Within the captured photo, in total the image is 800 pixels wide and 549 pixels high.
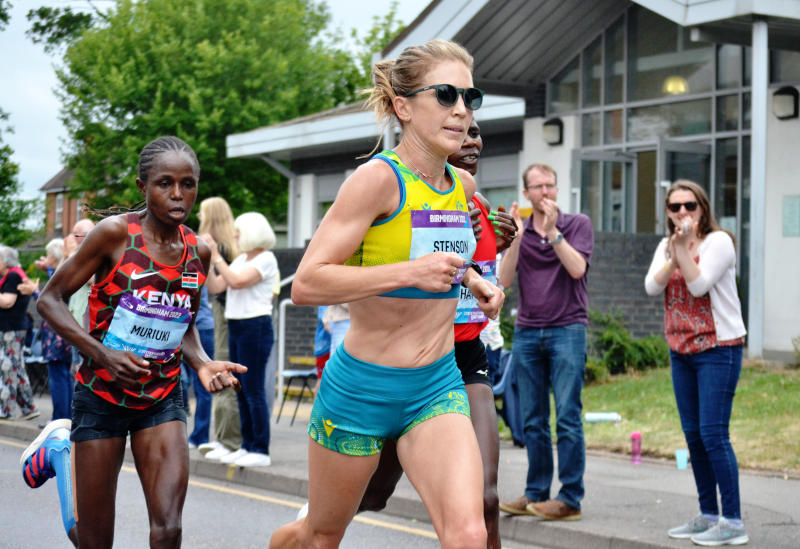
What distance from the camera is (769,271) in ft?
53.9

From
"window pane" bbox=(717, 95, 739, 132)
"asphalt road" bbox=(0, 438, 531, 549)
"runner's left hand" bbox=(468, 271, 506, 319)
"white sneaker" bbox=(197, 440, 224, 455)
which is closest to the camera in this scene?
"runner's left hand" bbox=(468, 271, 506, 319)

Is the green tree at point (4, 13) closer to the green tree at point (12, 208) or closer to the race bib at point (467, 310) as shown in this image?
the green tree at point (12, 208)

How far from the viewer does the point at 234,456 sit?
991 centimetres

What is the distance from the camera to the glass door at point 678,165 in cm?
1752

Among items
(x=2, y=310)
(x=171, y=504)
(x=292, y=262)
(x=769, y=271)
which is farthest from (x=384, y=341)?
(x=292, y=262)

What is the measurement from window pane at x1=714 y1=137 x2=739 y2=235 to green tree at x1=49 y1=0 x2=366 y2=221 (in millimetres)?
19956

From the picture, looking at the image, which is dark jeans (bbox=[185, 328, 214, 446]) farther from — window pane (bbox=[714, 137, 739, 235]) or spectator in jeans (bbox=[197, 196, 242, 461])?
window pane (bbox=[714, 137, 739, 235])

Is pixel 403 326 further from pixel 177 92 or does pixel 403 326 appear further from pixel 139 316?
pixel 177 92

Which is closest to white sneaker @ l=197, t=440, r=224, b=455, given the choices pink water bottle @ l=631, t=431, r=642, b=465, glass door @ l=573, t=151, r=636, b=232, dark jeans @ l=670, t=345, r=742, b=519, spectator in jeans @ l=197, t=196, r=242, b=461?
spectator in jeans @ l=197, t=196, r=242, b=461

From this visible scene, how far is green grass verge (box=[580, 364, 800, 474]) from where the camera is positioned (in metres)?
10.1

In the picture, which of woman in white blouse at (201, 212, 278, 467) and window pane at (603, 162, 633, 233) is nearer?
woman in white blouse at (201, 212, 278, 467)

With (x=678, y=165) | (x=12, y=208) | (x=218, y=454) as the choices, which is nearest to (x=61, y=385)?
(x=218, y=454)

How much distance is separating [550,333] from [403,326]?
346 centimetres

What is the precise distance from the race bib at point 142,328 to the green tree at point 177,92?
2998 centimetres
